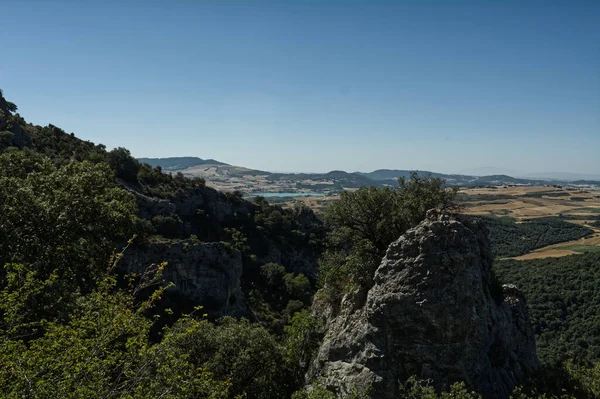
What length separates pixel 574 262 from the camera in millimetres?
93500

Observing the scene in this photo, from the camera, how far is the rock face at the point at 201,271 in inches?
2505

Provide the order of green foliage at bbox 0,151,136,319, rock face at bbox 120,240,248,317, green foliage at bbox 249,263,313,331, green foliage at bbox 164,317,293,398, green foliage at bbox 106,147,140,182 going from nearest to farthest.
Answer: green foliage at bbox 0,151,136,319 → green foliage at bbox 164,317,293,398 → rock face at bbox 120,240,248,317 → green foliage at bbox 249,263,313,331 → green foliage at bbox 106,147,140,182

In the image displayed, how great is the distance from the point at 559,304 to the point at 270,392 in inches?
3044

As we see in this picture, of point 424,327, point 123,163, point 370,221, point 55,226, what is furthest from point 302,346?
point 123,163

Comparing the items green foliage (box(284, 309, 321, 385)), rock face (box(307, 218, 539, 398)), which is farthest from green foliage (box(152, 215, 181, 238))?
rock face (box(307, 218, 539, 398))

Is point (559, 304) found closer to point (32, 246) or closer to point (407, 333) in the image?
point (407, 333)

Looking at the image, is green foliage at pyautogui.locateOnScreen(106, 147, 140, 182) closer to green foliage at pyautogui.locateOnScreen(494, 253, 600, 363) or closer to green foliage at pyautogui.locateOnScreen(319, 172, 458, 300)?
green foliage at pyautogui.locateOnScreen(319, 172, 458, 300)

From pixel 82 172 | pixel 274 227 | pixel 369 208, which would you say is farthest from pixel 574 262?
pixel 82 172

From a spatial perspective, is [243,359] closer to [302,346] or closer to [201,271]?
[302,346]

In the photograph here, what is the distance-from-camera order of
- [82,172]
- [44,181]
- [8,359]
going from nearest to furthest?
[8,359]
[44,181]
[82,172]

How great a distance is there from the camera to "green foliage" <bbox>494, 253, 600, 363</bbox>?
59875 millimetres

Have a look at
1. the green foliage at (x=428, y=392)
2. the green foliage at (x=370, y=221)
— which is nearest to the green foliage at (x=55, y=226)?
the green foliage at (x=370, y=221)

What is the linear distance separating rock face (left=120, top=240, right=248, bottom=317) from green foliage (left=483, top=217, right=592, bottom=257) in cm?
10591

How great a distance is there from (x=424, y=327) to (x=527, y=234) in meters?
177
